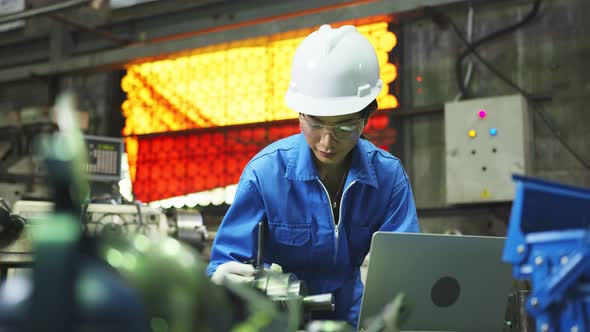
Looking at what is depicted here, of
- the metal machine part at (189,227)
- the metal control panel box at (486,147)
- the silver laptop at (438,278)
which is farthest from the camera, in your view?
the metal control panel box at (486,147)

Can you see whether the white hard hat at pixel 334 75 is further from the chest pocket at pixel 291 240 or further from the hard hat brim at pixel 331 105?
the chest pocket at pixel 291 240

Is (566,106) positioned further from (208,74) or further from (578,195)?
(578,195)

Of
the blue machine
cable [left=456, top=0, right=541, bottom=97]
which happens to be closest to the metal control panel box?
cable [left=456, top=0, right=541, bottom=97]

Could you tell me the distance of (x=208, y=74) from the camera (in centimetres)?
443

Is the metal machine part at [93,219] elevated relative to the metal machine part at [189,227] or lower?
elevated

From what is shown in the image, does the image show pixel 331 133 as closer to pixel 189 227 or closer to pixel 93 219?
pixel 93 219

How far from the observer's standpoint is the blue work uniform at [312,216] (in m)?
1.61

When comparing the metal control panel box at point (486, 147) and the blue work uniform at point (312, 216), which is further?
the metal control panel box at point (486, 147)

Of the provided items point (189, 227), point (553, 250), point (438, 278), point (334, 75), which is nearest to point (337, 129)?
point (334, 75)

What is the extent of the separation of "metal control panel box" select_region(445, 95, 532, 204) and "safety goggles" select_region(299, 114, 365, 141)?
2.07m

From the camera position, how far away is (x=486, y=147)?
3492mm

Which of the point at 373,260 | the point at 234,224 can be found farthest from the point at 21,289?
the point at 234,224

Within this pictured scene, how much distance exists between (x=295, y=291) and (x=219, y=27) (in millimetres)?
3642

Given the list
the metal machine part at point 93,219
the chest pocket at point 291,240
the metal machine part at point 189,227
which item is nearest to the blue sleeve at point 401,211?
the chest pocket at point 291,240
